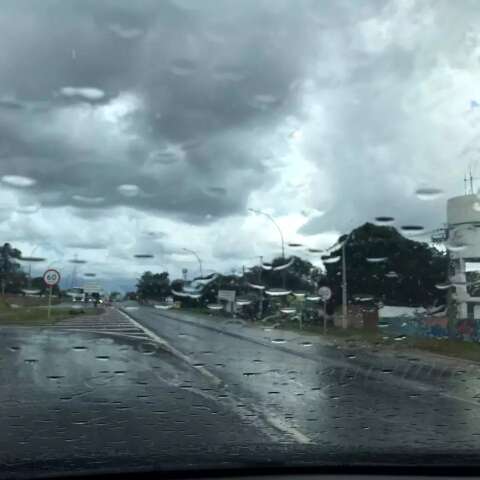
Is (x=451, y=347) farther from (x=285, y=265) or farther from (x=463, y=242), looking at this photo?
(x=285, y=265)

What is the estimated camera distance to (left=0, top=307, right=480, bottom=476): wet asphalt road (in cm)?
569

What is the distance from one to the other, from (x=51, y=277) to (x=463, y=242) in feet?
51.2

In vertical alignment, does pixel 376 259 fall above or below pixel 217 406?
above

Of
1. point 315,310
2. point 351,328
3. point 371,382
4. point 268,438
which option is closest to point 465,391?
point 371,382

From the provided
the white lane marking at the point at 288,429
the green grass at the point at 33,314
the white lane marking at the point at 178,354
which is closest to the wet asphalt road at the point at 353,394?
the white lane marking at the point at 288,429

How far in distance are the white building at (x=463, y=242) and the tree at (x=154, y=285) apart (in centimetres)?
1076

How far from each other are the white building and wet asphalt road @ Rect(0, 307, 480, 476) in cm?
1073

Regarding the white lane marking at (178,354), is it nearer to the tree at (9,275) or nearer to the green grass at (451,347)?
the tree at (9,275)

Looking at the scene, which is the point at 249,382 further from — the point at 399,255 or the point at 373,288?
the point at 373,288

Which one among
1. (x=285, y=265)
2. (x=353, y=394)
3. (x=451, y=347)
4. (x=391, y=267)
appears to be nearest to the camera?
(x=353, y=394)

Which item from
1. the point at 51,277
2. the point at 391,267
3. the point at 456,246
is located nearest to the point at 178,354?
the point at 51,277

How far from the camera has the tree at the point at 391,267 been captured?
35.0m

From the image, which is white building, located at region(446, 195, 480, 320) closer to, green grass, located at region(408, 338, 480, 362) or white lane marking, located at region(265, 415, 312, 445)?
green grass, located at region(408, 338, 480, 362)

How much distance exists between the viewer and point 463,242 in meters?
30.7
